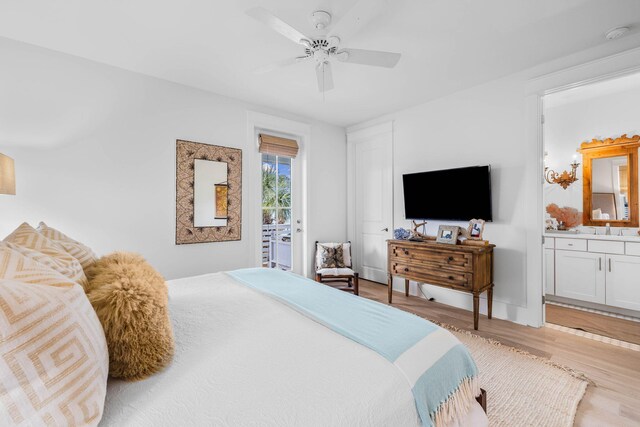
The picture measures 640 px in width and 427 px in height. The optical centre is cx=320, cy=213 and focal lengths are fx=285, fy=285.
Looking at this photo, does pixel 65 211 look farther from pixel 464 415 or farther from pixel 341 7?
pixel 464 415

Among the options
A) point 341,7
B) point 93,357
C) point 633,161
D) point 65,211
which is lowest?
point 93,357

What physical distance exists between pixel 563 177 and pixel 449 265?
246cm

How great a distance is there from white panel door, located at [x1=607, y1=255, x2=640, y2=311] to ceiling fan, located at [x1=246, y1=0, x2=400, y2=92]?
10.8ft

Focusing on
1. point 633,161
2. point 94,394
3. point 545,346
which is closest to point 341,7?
point 94,394

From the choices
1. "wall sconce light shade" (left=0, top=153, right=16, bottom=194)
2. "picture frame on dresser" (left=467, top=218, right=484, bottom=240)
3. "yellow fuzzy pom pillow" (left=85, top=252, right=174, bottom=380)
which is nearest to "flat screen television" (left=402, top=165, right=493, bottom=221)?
"picture frame on dresser" (left=467, top=218, right=484, bottom=240)

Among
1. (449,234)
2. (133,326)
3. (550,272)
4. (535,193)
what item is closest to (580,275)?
(550,272)

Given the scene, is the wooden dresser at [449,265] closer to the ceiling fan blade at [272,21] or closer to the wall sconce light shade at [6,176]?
the ceiling fan blade at [272,21]

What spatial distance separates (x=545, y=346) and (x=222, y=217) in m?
3.35

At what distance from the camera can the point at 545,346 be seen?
2391 millimetres

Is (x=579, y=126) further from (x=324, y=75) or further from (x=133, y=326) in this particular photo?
(x=133, y=326)

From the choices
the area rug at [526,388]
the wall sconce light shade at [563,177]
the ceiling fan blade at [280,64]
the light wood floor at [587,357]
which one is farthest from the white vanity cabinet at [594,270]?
the ceiling fan blade at [280,64]

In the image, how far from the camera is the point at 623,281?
3029 mm

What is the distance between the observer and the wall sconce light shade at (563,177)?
3828 millimetres

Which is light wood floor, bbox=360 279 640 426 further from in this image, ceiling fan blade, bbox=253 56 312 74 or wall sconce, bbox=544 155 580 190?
ceiling fan blade, bbox=253 56 312 74
